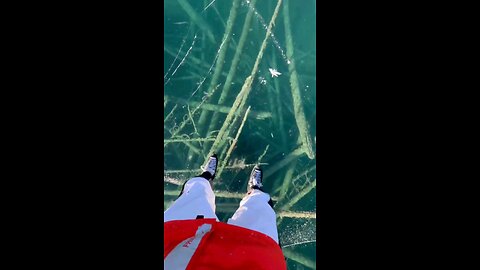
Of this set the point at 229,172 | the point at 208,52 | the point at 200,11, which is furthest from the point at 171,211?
the point at 200,11

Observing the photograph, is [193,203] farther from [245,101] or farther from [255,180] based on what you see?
[245,101]

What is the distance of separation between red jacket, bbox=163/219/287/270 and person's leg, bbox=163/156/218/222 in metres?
0.10

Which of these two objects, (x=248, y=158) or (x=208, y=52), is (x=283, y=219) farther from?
(x=208, y=52)

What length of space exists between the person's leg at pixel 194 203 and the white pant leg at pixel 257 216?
2.9 inches

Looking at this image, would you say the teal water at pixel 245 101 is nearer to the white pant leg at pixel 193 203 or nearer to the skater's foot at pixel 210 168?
the skater's foot at pixel 210 168

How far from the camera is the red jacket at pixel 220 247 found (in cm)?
79

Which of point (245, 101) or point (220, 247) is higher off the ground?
point (245, 101)

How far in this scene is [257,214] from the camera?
1037mm

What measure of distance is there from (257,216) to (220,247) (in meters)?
0.22

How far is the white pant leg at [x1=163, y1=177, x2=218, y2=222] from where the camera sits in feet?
3.23

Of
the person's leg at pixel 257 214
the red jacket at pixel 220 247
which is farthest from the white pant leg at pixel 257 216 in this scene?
the red jacket at pixel 220 247

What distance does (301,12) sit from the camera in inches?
50.6

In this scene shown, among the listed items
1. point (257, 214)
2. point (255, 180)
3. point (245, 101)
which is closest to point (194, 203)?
point (257, 214)

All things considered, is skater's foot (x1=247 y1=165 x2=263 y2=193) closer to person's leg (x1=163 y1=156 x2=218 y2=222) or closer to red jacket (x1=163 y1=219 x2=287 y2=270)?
person's leg (x1=163 y1=156 x2=218 y2=222)
